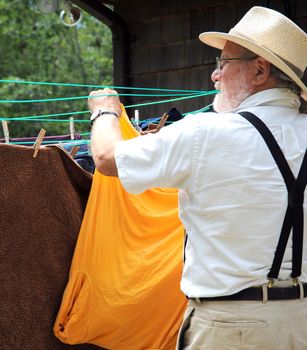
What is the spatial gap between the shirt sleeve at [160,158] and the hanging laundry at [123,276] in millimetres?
704

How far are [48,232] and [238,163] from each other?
100cm

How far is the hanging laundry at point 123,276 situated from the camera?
2740mm

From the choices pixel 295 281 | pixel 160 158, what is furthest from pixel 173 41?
pixel 295 281

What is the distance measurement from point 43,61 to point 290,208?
439 inches

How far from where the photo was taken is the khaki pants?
2086 mm

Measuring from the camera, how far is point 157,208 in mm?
2912

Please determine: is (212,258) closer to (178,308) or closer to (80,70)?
(178,308)

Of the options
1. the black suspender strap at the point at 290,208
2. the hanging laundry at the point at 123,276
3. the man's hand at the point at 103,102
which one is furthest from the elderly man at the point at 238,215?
the hanging laundry at the point at 123,276

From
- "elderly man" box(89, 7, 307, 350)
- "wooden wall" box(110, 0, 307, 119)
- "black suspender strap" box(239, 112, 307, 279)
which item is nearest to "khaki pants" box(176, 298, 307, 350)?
"elderly man" box(89, 7, 307, 350)

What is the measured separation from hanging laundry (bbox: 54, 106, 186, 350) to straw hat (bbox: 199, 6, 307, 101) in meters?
0.74

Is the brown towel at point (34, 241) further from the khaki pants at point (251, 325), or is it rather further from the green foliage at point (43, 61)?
the green foliage at point (43, 61)

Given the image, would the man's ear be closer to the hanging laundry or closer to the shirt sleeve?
the shirt sleeve

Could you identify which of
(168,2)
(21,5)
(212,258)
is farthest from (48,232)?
(21,5)

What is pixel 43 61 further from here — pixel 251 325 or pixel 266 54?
pixel 251 325
